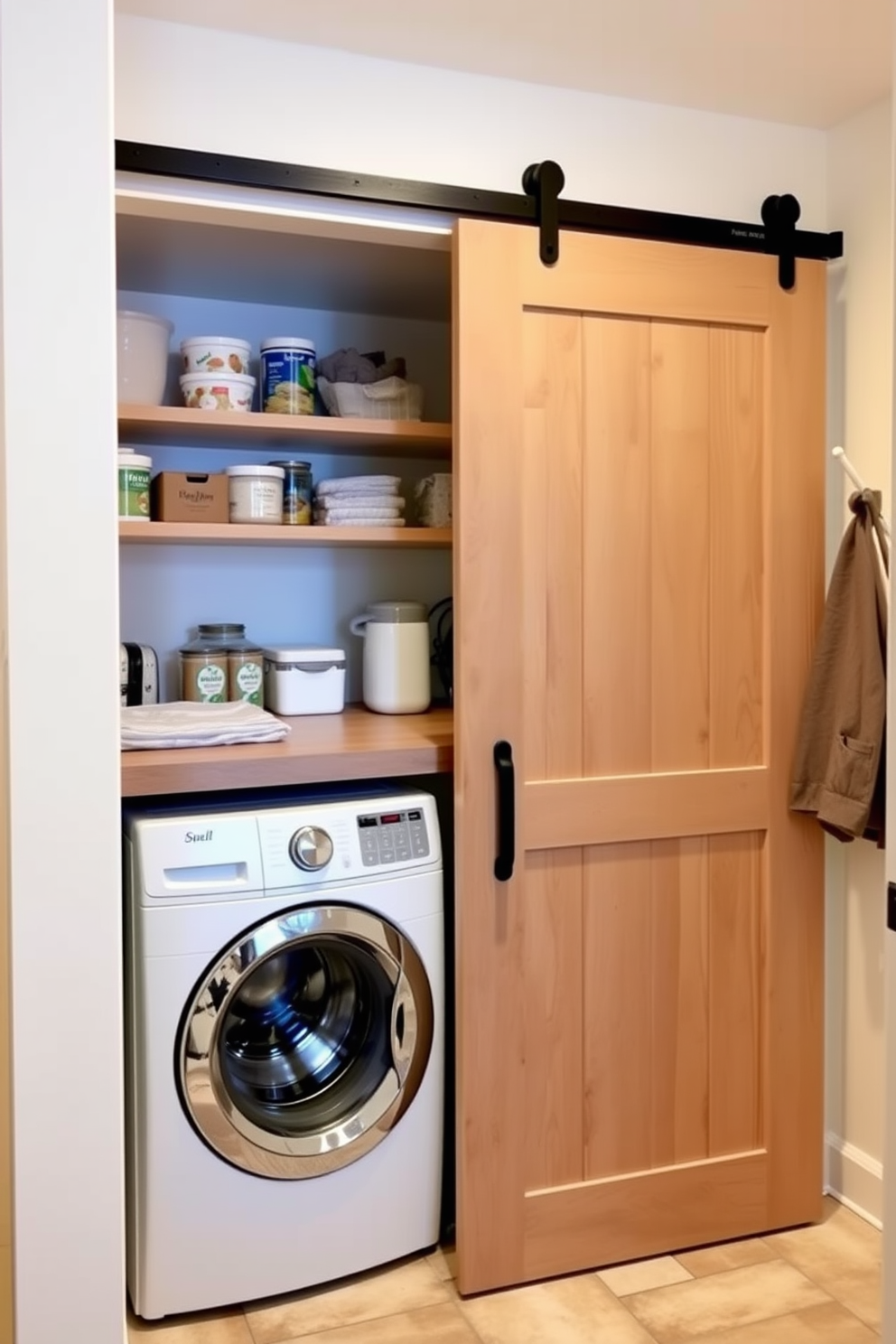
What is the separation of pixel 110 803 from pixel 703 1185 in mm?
1485

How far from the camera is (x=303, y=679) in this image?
2.51 m

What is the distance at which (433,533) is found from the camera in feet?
7.82

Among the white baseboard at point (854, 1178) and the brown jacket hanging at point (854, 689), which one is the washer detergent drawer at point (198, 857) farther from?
the white baseboard at point (854, 1178)

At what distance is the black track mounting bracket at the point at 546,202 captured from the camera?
212cm

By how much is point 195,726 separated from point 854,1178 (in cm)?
169

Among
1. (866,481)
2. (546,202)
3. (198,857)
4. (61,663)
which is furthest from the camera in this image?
(866,481)

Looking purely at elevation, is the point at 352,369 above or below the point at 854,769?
above

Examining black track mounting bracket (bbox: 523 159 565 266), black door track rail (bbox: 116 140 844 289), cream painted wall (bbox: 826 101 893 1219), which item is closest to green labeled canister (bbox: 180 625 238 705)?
black door track rail (bbox: 116 140 844 289)

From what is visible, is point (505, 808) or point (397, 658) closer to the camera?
point (505, 808)

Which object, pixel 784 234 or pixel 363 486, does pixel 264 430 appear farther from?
pixel 784 234

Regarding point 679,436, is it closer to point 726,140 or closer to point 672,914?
point 726,140

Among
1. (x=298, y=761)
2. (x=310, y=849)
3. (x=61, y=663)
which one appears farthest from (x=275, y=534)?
(x=61, y=663)

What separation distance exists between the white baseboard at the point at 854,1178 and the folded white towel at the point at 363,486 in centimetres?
172

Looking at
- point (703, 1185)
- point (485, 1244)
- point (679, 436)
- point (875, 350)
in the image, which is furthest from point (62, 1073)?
point (875, 350)
